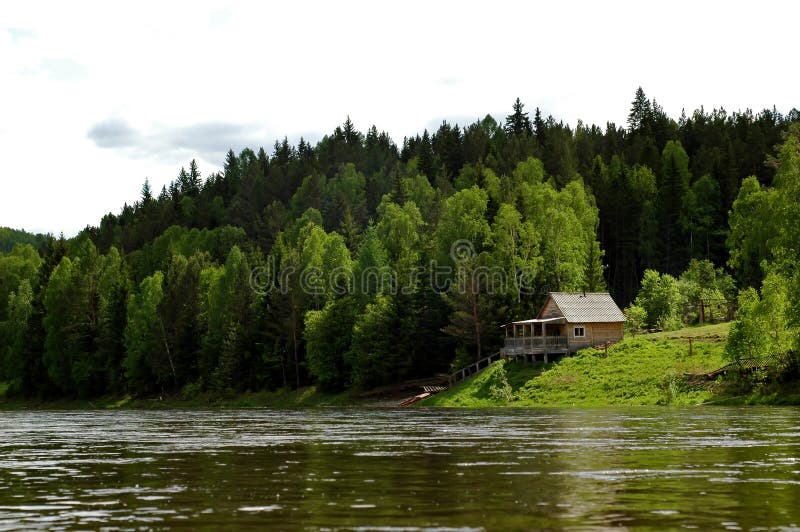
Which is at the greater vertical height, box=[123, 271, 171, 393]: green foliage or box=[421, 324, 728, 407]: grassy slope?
box=[123, 271, 171, 393]: green foliage

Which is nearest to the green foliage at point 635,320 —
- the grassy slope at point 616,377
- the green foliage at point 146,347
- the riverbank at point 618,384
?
the grassy slope at point 616,377

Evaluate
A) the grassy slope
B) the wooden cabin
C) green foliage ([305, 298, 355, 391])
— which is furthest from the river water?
green foliage ([305, 298, 355, 391])

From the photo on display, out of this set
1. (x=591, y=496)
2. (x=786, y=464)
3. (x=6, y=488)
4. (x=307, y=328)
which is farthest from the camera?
(x=307, y=328)

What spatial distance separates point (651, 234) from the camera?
144 metres

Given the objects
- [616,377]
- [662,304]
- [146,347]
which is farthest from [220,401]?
[616,377]

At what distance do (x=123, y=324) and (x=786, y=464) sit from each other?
396 feet

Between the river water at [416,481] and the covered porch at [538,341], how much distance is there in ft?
165

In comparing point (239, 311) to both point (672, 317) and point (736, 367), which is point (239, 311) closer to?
point (672, 317)

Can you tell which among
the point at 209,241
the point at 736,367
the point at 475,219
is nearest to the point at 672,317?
the point at 475,219

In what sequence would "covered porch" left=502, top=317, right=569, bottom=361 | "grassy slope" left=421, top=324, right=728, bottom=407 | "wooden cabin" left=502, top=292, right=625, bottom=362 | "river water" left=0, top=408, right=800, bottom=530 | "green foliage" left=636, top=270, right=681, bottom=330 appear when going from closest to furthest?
"river water" left=0, top=408, right=800, bottom=530
"grassy slope" left=421, top=324, right=728, bottom=407
"covered porch" left=502, top=317, right=569, bottom=361
"wooden cabin" left=502, top=292, right=625, bottom=362
"green foliage" left=636, top=270, right=681, bottom=330

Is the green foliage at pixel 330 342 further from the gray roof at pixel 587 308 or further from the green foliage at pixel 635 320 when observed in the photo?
the green foliage at pixel 635 320

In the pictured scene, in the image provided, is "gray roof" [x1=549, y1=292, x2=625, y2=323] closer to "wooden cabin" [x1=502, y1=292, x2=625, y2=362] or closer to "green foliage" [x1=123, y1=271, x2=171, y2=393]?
"wooden cabin" [x1=502, y1=292, x2=625, y2=362]

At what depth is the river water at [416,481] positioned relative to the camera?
15.6 m

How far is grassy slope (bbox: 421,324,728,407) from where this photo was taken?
69.4 meters
